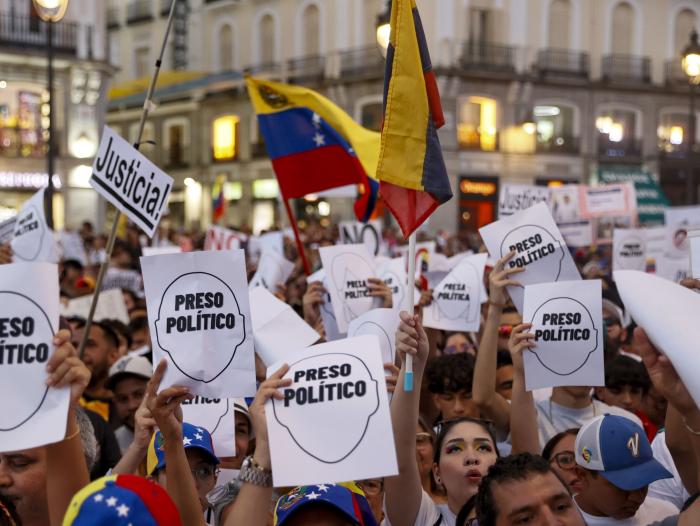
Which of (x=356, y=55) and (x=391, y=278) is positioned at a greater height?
(x=356, y=55)

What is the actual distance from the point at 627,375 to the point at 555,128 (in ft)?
97.3

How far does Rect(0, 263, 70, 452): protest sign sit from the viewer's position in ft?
9.30

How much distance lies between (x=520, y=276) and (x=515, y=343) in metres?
0.80

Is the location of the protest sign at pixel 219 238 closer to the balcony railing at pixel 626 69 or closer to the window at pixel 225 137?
the balcony railing at pixel 626 69

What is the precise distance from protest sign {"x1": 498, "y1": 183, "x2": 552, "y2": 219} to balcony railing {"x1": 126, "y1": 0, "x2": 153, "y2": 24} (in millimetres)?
32679

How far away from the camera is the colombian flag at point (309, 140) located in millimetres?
8180

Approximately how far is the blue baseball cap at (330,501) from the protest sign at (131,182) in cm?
228

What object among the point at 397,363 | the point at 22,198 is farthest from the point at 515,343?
the point at 22,198

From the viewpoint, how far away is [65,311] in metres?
8.46

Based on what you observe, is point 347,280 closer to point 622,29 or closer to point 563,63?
point 563,63

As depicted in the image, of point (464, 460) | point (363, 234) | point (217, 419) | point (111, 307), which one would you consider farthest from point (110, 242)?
point (363, 234)

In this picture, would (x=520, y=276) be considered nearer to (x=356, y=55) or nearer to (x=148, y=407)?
(x=148, y=407)

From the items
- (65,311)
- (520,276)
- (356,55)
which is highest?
(356,55)

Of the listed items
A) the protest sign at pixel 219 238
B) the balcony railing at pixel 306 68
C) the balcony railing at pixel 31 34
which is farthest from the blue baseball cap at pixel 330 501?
the balcony railing at pixel 306 68
